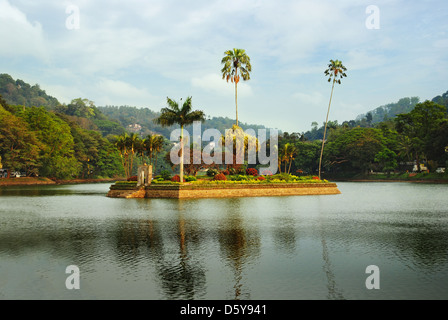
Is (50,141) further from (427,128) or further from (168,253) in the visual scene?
(168,253)

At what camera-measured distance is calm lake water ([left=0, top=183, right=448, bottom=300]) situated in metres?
9.84

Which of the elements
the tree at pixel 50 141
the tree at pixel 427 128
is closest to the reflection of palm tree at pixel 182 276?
the tree at pixel 50 141

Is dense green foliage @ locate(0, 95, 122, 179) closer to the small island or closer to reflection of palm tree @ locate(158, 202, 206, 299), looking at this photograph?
the small island

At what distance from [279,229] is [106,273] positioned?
1065 cm

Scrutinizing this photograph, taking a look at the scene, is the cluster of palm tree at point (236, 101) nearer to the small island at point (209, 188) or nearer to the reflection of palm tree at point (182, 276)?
the small island at point (209, 188)

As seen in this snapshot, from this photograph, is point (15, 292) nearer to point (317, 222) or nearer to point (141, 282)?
point (141, 282)

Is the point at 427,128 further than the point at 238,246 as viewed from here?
Yes

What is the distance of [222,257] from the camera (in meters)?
→ 13.4

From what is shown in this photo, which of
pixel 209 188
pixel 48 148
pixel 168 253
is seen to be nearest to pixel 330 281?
pixel 168 253

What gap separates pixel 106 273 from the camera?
11.3m

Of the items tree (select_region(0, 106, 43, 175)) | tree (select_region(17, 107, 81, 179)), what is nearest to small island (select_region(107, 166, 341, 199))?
tree (select_region(0, 106, 43, 175))

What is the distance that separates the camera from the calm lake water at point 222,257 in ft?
32.3

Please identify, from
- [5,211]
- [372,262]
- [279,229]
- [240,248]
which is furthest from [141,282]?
[5,211]
